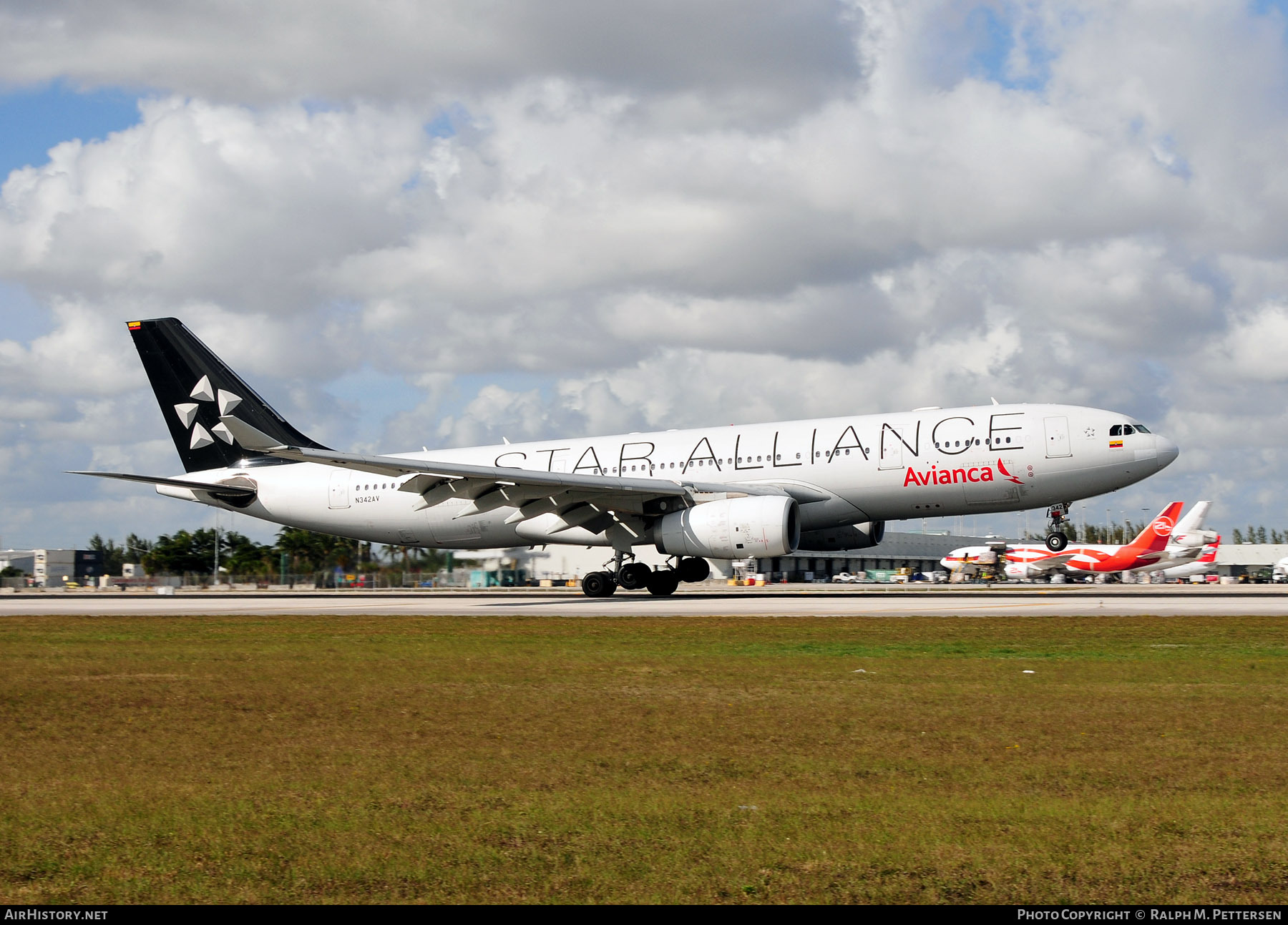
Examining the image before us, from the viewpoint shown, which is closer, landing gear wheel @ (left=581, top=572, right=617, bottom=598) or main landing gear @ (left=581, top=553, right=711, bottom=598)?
main landing gear @ (left=581, top=553, right=711, bottom=598)

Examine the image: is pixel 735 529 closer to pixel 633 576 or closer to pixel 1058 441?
pixel 633 576

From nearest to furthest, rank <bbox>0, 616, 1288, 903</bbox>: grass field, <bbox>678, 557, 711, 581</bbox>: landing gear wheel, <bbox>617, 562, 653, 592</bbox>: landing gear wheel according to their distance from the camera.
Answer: <bbox>0, 616, 1288, 903</bbox>: grass field → <bbox>617, 562, 653, 592</bbox>: landing gear wheel → <bbox>678, 557, 711, 581</bbox>: landing gear wheel

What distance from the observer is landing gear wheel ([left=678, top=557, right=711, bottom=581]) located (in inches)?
1483

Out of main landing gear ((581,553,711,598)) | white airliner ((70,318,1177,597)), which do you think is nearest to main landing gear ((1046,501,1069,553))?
white airliner ((70,318,1177,597))

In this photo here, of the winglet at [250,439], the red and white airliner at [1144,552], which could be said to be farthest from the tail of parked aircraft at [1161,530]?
the winglet at [250,439]

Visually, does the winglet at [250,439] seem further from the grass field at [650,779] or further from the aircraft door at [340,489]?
the grass field at [650,779]

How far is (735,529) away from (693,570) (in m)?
5.91

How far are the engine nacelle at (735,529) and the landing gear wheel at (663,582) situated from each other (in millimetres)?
3518

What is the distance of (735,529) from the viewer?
3231cm

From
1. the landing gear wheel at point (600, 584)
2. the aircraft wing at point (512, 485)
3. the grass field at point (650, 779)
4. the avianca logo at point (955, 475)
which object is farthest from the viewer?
the landing gear wheel at point (600, 584)

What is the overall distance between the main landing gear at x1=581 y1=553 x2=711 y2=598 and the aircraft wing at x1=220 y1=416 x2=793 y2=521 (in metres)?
2.56

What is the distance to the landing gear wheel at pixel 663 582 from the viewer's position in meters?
37.3

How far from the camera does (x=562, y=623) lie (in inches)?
941

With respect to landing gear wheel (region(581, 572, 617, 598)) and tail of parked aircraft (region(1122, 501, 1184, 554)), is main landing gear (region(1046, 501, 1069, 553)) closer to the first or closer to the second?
landing gear wheel (region(581, 572, 617, 598))
